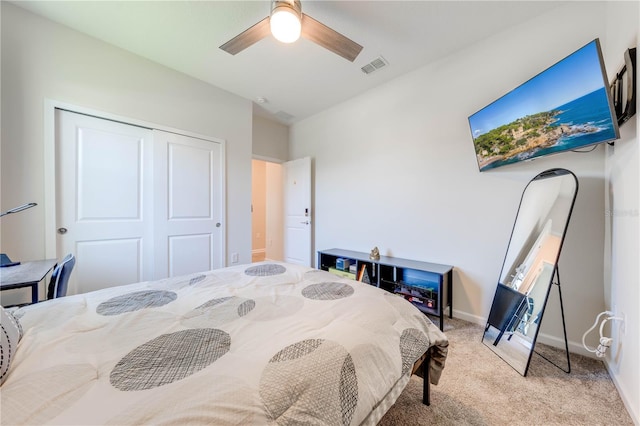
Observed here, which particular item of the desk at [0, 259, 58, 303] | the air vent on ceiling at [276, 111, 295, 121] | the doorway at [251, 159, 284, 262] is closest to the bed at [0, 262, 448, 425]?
the desk at [0, 259, 58, 303]

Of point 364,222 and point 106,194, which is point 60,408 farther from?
point 364,222

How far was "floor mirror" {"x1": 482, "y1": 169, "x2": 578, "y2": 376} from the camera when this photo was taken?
5.22ft

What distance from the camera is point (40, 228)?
6.80ft

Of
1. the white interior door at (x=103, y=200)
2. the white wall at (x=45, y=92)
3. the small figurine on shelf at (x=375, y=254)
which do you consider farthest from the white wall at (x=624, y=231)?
the white interior door at (x=103, y=200)

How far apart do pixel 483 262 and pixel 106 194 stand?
3.83 metres

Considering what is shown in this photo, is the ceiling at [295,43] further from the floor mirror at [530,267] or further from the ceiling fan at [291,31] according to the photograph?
the floor mirror at [530,267]

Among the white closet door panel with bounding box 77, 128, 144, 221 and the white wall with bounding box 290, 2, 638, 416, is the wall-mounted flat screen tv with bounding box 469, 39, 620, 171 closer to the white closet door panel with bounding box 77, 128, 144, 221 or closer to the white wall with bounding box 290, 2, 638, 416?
the white wall with bounding box 290, 2, 638, 416

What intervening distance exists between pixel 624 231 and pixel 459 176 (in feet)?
3.90

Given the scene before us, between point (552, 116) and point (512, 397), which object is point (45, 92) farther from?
point (512, 397)

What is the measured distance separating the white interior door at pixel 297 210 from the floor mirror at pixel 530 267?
261 cm

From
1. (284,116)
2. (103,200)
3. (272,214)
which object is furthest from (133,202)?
(272,214)

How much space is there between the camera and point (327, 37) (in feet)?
5.87

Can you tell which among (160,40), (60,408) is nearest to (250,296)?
(60,408)

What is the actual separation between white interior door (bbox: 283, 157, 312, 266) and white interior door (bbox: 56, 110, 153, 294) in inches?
81.7
